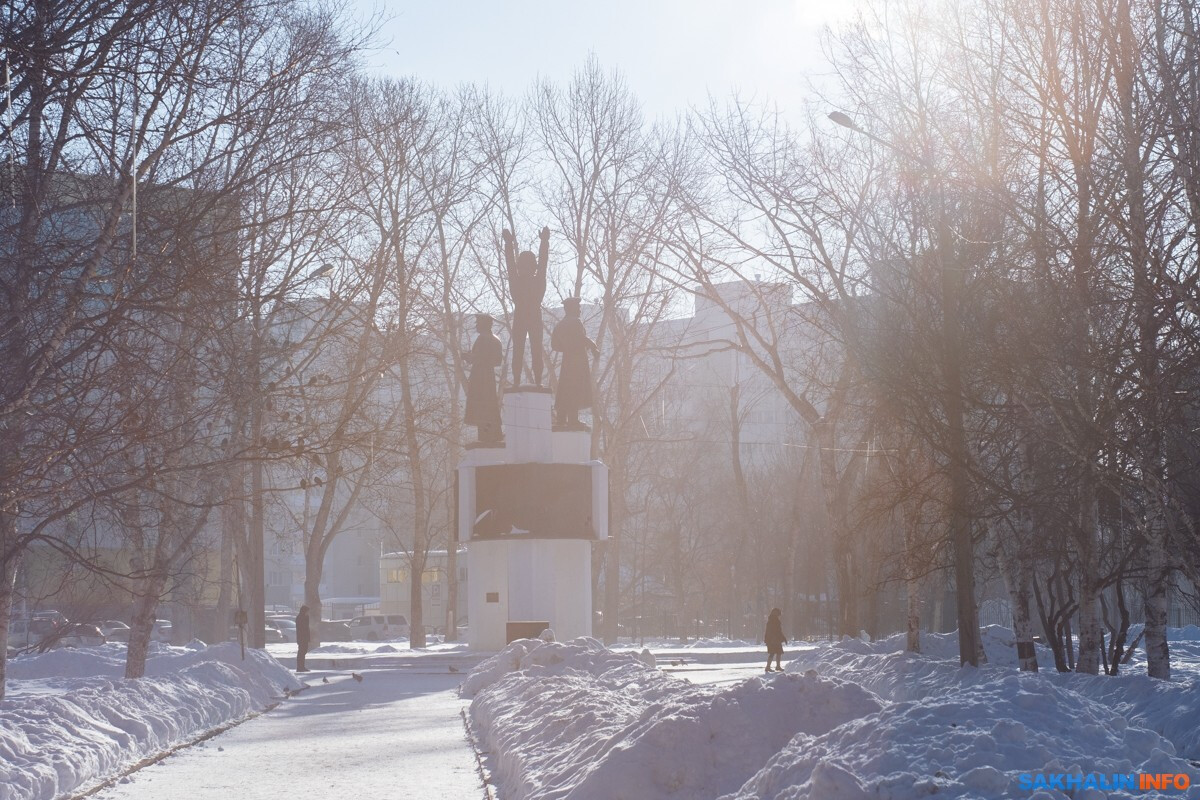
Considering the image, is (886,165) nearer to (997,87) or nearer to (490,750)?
(997,87)

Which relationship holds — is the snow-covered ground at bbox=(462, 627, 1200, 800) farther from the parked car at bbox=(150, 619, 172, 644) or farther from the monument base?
the parked car at bbox=(150, 619, 172, 644)

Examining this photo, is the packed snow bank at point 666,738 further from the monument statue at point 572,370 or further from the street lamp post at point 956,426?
the monument statue at point 572,370

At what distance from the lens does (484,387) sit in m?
31.2

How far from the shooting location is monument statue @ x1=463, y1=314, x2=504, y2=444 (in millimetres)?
30719

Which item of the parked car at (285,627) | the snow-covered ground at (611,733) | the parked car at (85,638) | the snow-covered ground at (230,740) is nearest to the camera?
the snow-covered ground at (611,733)

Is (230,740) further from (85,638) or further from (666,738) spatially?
(85,638)

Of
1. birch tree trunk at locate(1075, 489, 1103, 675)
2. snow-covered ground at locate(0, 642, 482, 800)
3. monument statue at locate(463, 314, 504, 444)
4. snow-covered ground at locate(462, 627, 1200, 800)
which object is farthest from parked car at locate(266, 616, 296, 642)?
birch tree trunk at locate(1075, 489, 1103, 675)

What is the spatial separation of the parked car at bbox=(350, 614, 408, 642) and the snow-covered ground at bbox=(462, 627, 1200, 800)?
5068 centimetres

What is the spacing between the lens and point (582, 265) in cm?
4266

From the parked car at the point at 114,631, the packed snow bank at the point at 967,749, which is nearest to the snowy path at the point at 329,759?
the packed snow bank at the point at 967,749

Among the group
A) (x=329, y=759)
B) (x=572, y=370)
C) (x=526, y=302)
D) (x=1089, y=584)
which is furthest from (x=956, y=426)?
(x=526, y=302)

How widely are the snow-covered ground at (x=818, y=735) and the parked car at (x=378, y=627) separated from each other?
50.7 meters

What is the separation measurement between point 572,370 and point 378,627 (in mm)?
39074

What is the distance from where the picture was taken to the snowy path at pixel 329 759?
1096cm
